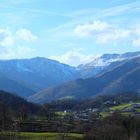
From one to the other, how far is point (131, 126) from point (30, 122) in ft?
115

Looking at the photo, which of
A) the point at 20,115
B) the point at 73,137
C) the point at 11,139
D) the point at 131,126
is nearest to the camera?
the point at 11,139

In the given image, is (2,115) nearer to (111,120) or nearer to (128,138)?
(111,120)

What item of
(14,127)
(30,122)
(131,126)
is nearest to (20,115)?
(30,122)

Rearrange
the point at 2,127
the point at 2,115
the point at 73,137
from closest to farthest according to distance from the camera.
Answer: the point at 73,137 → the point at 2,127 → the point at 2,115

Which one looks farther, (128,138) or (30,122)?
(30,122)

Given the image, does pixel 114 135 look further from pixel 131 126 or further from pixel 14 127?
pixel 14 127

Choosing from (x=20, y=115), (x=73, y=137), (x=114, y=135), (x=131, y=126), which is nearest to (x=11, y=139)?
(x=73, y=137)

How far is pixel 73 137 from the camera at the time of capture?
109 metres

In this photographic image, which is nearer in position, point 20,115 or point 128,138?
point 128,138

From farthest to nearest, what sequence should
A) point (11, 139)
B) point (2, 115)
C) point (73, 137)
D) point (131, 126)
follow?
point (2, 115), point (131, 126), point (73, 137), point (11, 139)

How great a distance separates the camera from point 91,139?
339 feet

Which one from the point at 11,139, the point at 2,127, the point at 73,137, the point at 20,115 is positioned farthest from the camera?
the point at 20,115

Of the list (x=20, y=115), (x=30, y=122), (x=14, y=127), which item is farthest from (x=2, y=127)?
(x=20, y=115)

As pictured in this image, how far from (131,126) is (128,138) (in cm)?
2047
